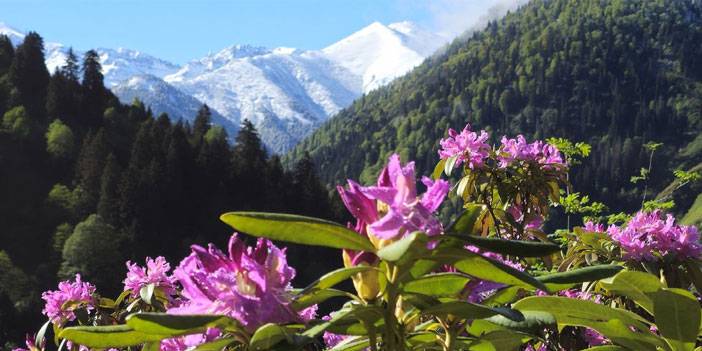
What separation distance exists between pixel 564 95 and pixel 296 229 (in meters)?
161

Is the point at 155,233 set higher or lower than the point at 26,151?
lower

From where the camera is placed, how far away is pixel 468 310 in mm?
1250

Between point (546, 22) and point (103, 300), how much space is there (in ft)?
588

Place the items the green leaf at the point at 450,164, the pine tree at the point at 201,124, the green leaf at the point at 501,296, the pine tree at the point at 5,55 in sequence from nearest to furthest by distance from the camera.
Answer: the green leaf at the point at 501,296, the green leaf at the point at 450,164, the pine tree at the point at 201,124, the pine tree at the point at 5,55

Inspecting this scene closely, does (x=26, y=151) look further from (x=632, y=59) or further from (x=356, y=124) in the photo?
(x=632, y=59)

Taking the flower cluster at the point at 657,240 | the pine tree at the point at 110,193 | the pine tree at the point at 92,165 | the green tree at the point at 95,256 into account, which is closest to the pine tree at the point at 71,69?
the pine tree at the point at 92,165

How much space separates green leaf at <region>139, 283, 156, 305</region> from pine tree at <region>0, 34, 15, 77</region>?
261ft

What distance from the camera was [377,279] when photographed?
131 centimetres

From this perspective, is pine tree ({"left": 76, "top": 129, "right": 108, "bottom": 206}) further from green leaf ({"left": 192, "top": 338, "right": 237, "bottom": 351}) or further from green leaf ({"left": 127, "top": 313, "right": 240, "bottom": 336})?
green leaf ({"left": 127, "top": 313, "right": 240, "bottom": 336})

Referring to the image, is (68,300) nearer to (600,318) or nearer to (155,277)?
(155,277)

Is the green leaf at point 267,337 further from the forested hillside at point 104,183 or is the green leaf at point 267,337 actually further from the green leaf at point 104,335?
the forested hillside at point 104,183

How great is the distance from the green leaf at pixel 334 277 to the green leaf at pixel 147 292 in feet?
6.67

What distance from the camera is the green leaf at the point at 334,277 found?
122 cm

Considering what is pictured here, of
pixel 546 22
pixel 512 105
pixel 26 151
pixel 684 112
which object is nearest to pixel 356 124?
pixel 512 105
